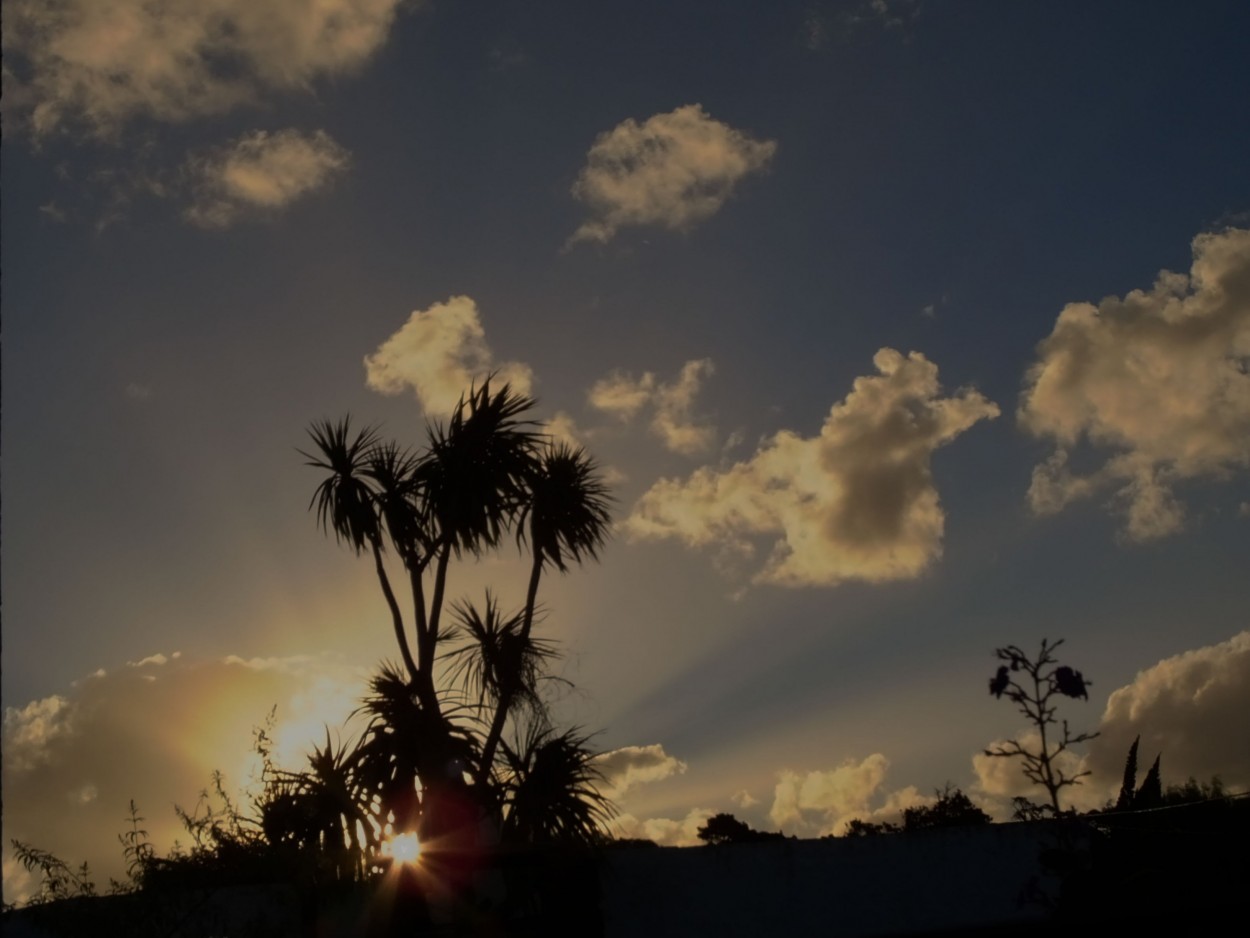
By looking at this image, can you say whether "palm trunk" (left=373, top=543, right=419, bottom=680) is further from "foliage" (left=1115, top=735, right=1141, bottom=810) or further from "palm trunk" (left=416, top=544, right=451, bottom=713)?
"foliage" (left=1115, top=735, right=1141, bottom=810)

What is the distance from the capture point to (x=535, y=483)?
16031 millimetres

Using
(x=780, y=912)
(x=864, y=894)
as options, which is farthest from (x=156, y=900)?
(x=864, y=894)

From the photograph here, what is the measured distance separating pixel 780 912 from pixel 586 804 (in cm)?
243

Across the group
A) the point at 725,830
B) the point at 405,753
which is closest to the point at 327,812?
the point at 405,753

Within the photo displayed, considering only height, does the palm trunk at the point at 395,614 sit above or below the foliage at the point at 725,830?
above

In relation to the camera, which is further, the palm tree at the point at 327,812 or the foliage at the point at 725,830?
the foliage at the point at 725,830

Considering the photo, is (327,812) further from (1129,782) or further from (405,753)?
(1129,782)

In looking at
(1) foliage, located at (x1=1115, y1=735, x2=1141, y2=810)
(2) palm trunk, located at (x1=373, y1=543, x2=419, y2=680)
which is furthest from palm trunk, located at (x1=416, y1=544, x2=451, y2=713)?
(1) foliage, located at (x1=1115, y1=735, x2=1141, y2=810)

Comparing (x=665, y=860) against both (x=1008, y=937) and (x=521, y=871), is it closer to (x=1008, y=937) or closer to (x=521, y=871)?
(x=521, y=871)

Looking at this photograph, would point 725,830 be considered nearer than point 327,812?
No

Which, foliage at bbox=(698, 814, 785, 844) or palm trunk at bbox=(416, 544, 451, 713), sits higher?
palm trunk at bbox=(416, 544, 451, 713)

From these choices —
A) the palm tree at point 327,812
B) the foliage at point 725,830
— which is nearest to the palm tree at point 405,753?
the palm tree at point 327,812

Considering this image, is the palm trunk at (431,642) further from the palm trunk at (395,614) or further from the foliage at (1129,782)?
the foliage at (1129,782)

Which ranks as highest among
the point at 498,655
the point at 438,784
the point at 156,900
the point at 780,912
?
the point at 498,655
